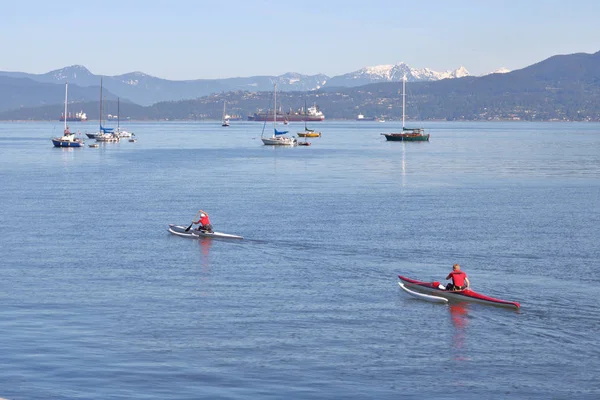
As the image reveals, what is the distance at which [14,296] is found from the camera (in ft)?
162

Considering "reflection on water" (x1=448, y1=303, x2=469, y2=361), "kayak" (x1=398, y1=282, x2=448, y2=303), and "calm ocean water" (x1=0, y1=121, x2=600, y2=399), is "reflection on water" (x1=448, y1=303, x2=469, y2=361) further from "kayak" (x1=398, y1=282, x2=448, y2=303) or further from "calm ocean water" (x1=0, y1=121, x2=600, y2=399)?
"kayak" (x1=398, y1=282, x2=448, y2=303)

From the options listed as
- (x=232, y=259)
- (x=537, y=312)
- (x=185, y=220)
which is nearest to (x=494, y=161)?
(x=185, y=220)

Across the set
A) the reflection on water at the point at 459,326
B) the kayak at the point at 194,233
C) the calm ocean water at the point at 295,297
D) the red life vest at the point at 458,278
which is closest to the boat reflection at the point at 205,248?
the calm ocean water at the point at 295,297

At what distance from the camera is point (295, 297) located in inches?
1971

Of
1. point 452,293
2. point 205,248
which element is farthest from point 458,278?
point 205,248

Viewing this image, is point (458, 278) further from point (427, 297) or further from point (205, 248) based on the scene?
point (205, 248)

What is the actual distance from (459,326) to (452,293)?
14.6ft

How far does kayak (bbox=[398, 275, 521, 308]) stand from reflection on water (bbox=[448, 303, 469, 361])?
18.2 inches

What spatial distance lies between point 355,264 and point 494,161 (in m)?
118

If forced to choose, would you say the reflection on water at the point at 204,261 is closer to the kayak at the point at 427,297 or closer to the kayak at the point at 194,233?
the kayak at the point at 194,233

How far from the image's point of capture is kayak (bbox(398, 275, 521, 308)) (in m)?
47.5

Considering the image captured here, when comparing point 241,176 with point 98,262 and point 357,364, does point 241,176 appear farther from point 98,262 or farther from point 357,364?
point 357,364

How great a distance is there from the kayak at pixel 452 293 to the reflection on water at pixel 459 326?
0.46 meters

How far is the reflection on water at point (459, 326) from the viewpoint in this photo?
40062 mm
